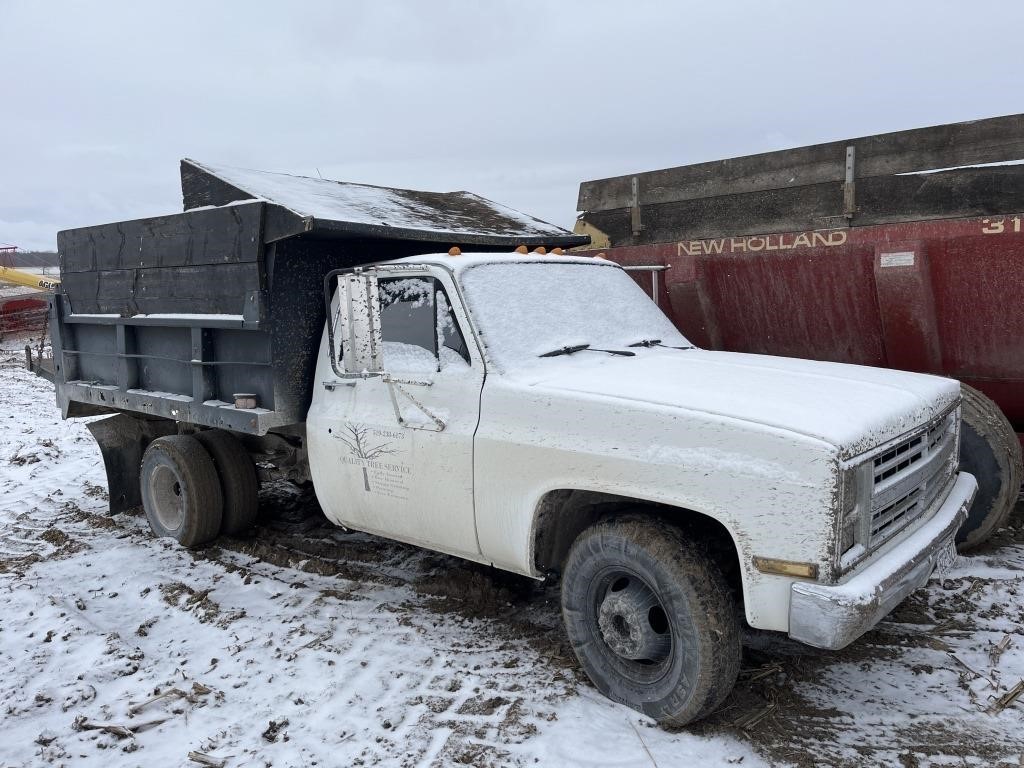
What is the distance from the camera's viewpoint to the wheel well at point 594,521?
10.5ft

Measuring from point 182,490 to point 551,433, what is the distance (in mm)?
3292

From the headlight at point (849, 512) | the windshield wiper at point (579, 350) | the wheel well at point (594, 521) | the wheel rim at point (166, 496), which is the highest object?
the windshield wiper at point (579, 350)

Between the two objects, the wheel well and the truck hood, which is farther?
the wheel well

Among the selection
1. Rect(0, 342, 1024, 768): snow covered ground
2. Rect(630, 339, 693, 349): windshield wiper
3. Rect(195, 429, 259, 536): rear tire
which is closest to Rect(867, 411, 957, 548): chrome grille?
Rect(0, 342, 1024, 768): snow covered ground

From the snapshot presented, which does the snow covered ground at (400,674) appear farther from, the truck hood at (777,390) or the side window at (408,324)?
the side window at (408,324)

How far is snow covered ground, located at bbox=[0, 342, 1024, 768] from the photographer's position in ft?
10.1

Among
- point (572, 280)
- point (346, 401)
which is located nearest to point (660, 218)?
point (572, 280)

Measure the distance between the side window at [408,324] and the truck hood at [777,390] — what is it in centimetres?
62

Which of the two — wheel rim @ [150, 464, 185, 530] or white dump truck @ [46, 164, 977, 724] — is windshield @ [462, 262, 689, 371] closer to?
white dump truck @ [46, 164, 977, 724]

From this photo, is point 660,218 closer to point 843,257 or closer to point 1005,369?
point 843,257

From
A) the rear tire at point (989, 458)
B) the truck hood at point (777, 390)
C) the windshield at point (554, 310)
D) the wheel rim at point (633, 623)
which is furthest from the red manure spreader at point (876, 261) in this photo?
the wheel rim at point (633, 623)

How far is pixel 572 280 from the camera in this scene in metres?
4.31

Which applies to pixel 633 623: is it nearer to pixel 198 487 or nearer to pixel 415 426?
pixel 415 426

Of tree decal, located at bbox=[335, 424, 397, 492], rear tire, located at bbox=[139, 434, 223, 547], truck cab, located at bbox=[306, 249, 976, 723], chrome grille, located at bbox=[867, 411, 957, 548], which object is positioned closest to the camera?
truck cab, located at bbox=[306, 249, 976, 723]
